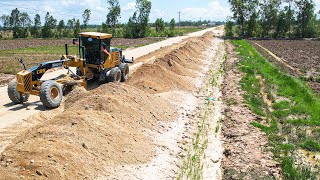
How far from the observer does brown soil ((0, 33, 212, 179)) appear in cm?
752

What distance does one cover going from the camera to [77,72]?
16.1m

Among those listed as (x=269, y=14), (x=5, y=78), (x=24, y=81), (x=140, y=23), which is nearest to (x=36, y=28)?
(x=140, y=23)

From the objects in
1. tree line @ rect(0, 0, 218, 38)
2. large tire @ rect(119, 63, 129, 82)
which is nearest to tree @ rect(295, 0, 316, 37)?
tree line @ rect(0, 0, 218, 38)

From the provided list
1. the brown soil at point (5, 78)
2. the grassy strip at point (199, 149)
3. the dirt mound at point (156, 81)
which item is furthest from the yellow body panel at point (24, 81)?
the brown soil at point (5, 78)

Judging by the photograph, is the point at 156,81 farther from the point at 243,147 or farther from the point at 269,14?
the point at 269,14

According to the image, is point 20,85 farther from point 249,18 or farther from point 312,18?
point 312,18

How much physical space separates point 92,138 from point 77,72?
7.61 metres

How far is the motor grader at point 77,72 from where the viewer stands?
12.9 metres

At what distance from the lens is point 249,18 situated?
67125mm

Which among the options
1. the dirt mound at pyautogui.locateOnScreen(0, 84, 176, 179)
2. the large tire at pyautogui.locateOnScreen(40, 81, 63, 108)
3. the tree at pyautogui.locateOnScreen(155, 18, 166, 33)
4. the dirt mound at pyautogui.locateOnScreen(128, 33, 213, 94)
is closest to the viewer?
the dirt mound at pyautogui.locateOnScreen(0, 84, 176, 179)

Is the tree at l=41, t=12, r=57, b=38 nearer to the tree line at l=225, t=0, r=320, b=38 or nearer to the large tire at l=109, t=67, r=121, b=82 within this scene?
the tree line at l=225, t=0, r=320, b=38

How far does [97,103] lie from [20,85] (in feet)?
11.4

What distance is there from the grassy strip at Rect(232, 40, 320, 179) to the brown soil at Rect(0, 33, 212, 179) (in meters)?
3.71

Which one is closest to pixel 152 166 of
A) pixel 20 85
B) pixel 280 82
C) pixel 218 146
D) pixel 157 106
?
pixel 218 146
